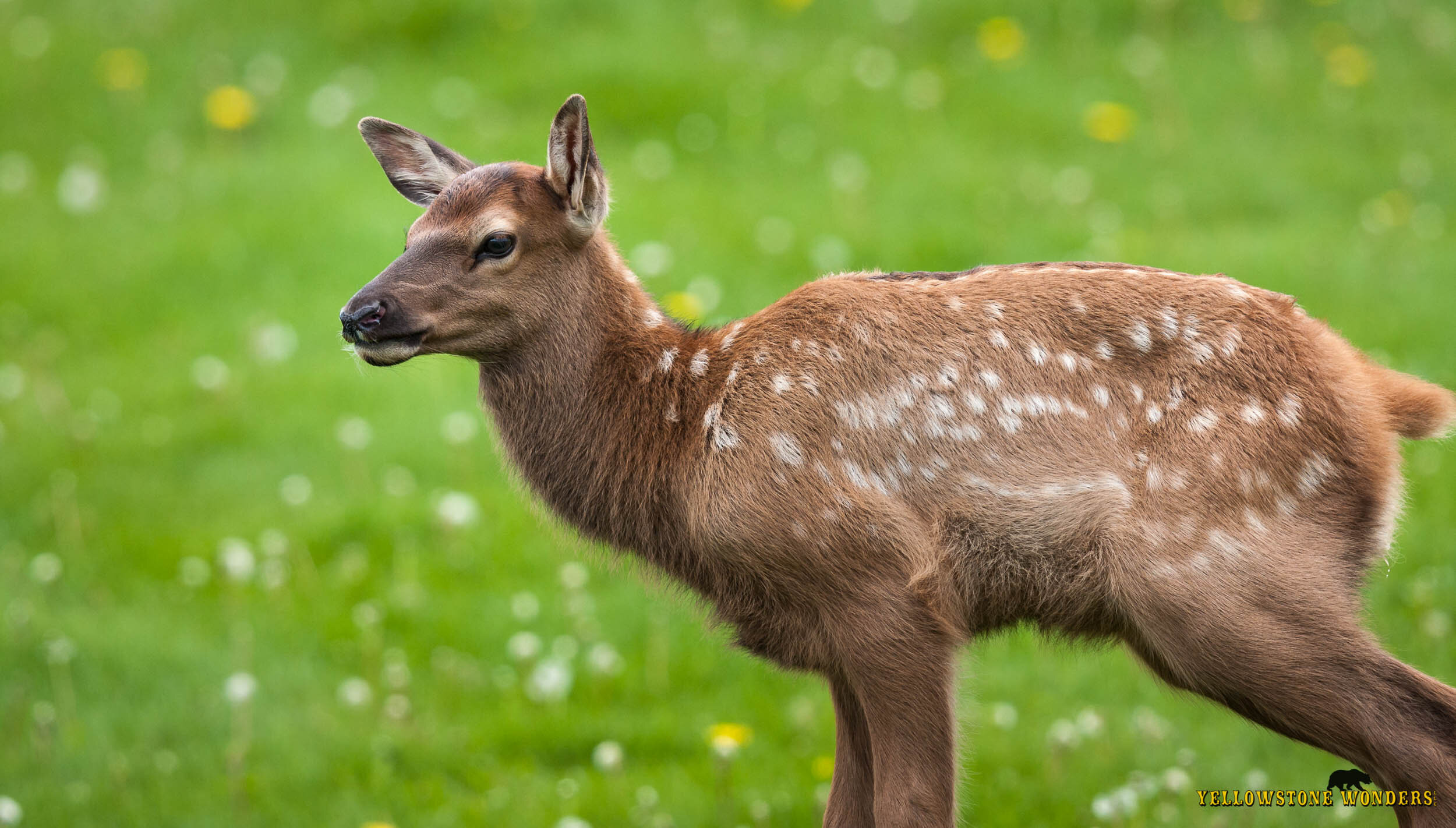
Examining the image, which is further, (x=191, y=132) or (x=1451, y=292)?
(x=191, y=132)

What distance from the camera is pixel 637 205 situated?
10.1 meters

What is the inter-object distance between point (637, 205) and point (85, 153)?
4.87 m

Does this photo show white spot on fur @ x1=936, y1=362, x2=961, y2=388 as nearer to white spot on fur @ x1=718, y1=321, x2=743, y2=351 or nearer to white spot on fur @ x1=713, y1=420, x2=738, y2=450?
white spot on fur @ x1=713, y1=420, x2=738, y2=450

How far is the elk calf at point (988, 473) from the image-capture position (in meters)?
3.88

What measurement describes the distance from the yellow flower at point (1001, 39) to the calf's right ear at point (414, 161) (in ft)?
24.9

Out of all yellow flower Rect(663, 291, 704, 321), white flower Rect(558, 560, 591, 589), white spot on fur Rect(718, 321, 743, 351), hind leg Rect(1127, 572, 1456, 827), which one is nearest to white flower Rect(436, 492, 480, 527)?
white flower Rect(558, 560, 591, 589)

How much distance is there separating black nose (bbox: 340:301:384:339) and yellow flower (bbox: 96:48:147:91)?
920 centimetres

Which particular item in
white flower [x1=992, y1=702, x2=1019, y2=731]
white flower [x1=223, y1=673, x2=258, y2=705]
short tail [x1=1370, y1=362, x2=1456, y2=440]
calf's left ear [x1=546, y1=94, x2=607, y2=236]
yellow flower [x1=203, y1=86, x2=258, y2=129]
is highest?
yellow flower [x1=203, y1=86, x2=258, y2=129]

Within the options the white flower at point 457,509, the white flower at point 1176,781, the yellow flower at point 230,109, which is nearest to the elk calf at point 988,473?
the white flower at point 1176,781

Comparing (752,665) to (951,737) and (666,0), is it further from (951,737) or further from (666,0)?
(666,0)

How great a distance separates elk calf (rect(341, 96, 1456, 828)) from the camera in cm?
388

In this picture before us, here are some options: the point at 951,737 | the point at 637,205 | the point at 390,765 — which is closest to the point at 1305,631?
the point at 951,737

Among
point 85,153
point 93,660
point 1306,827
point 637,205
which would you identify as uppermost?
point 85,153

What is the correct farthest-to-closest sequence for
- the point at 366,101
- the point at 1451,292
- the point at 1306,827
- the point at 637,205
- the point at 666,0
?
the point at 666,0 < the point at 366,101 < the point at 637,205 < the point at 1451,292 < the point at 1306,827
